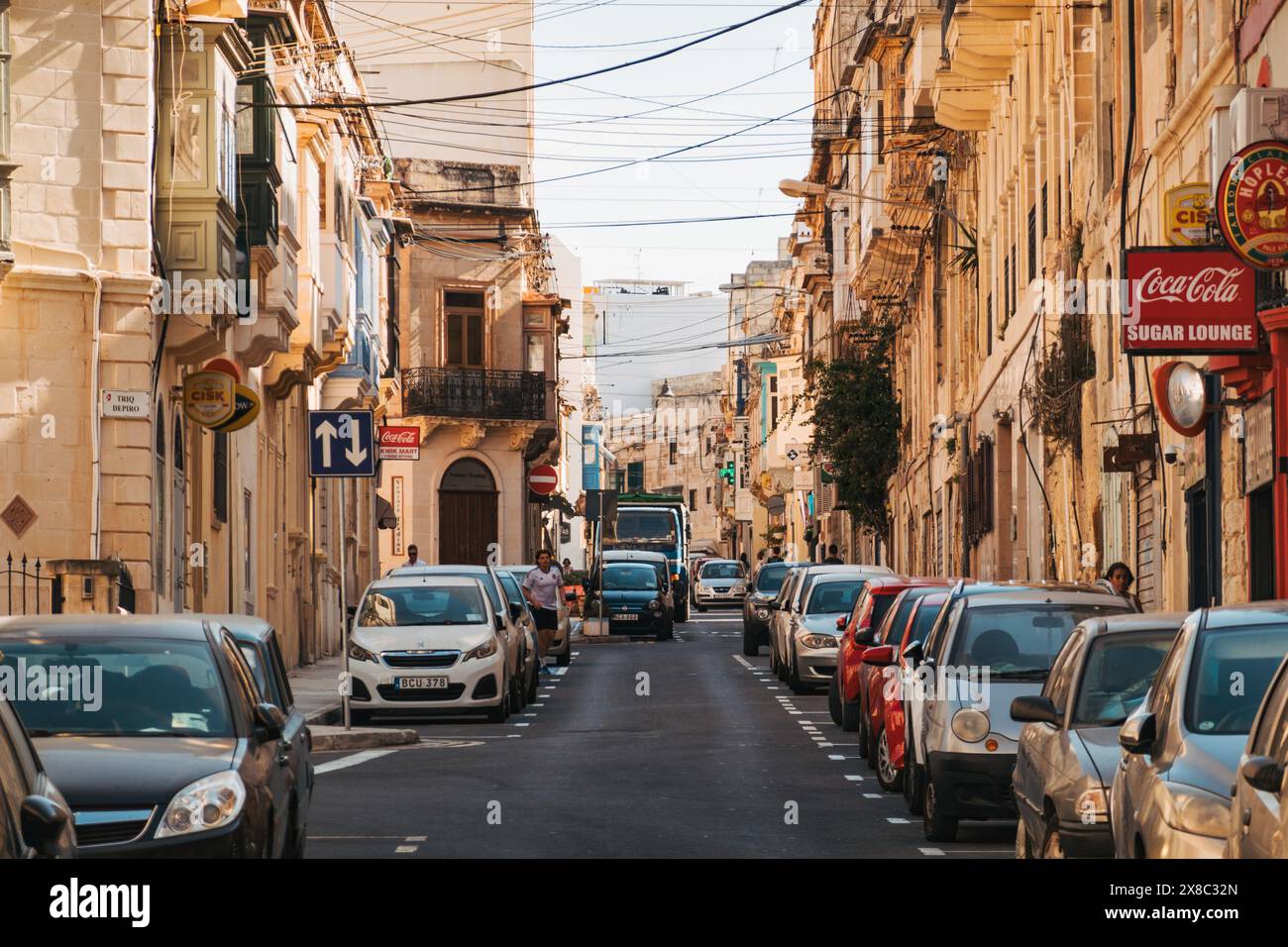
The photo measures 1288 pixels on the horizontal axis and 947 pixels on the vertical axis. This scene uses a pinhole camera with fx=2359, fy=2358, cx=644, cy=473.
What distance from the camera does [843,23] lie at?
238 feet

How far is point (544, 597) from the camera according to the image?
37938 mm

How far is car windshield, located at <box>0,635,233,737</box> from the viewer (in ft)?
36.3

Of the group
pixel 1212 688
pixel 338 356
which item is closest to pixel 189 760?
pixel 1212 688

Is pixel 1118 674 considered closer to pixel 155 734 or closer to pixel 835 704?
pixel 155 734

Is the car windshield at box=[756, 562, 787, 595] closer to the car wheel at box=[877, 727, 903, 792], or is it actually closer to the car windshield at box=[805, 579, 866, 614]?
the car windshield at box=[805, 579, 866, 614]

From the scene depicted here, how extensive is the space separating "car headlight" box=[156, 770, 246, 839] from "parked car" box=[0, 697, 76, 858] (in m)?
1.78

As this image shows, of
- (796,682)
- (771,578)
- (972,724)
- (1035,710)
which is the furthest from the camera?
(771,578)

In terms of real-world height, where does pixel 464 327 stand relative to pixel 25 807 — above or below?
above

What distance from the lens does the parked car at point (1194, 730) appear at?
8945 mm

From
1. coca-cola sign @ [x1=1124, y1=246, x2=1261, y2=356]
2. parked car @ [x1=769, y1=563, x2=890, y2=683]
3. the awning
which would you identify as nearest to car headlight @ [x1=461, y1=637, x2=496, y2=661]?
parked car @ [x1=769, y1=563, x2=890, y2=683]

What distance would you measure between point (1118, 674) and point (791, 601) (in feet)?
69.6

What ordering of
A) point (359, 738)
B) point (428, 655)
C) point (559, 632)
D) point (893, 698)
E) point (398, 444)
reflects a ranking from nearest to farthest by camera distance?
point (893, 698) → point (359, 738) → point (428, 655) → point (559, 632) → point (398, 444)

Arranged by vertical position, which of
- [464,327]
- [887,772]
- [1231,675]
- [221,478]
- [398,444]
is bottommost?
[887,772]


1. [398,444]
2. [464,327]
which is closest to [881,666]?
[398,444]
